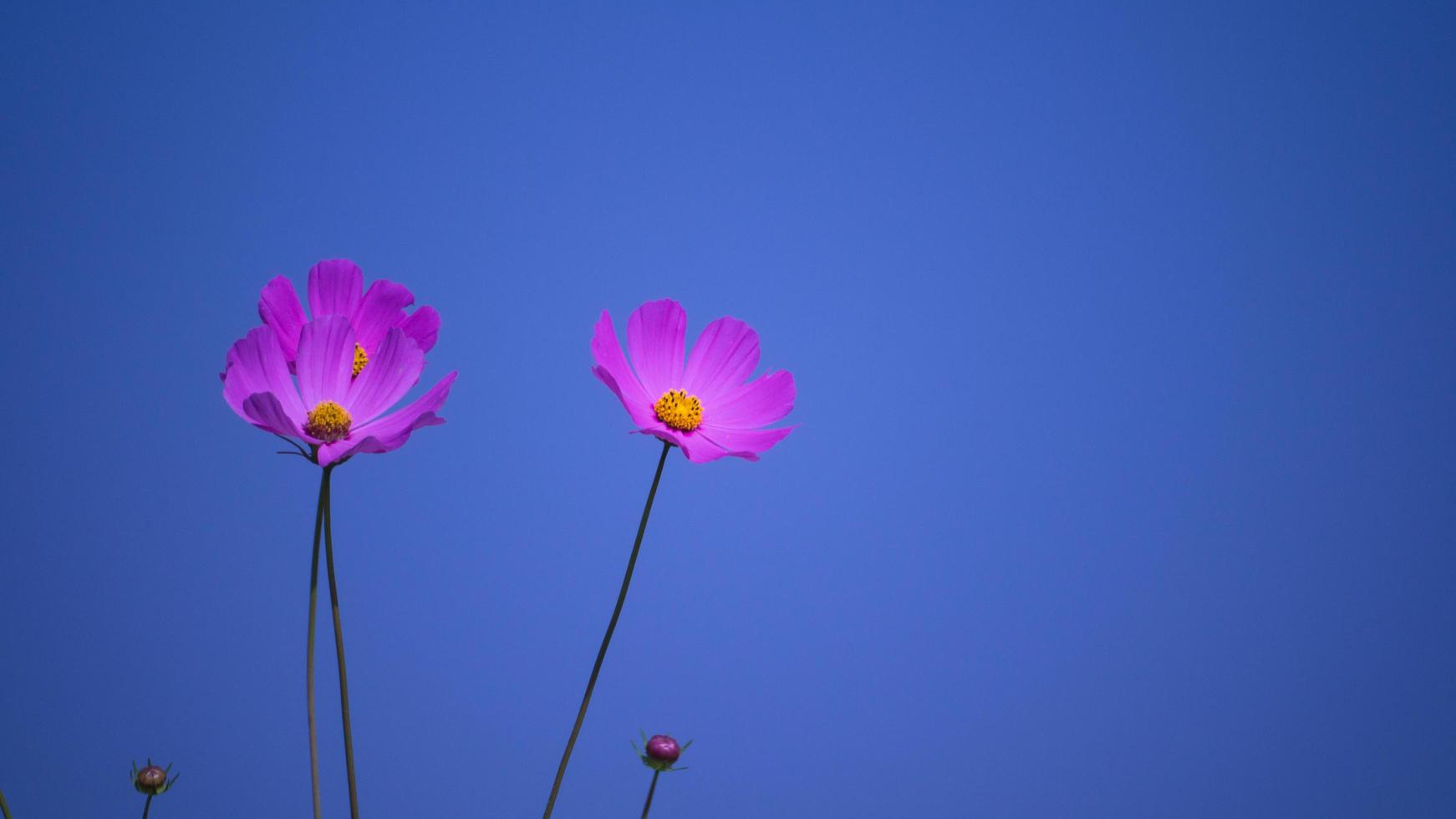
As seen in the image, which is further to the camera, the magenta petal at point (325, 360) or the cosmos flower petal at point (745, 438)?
the cosmos flower petal at point (745, 438)

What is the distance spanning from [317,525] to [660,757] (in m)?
0.37

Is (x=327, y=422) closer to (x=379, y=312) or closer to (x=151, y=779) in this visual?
(x=379, y=312)

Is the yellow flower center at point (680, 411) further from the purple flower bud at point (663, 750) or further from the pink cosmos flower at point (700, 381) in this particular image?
the purple flower bud at point (663, 750)

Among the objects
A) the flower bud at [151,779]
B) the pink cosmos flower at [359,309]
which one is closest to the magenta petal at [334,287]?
the pink cosmos flower at [359,309]

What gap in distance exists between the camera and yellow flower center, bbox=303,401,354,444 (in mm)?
697

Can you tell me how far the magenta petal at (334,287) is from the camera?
737mm

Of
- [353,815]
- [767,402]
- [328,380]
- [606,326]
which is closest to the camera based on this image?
[353,815]

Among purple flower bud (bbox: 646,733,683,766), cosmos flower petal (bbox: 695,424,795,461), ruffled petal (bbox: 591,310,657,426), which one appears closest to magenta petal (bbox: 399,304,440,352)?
ruffled petal (bbox: 591,310,657,426)

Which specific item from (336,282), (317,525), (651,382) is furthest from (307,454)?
(651,382)

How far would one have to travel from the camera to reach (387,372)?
728 millimetres

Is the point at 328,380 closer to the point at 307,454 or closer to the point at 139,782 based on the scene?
the point at 307,454

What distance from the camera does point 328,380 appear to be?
708 mm

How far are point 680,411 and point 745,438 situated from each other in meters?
0.07

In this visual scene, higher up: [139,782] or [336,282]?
[336,282]
